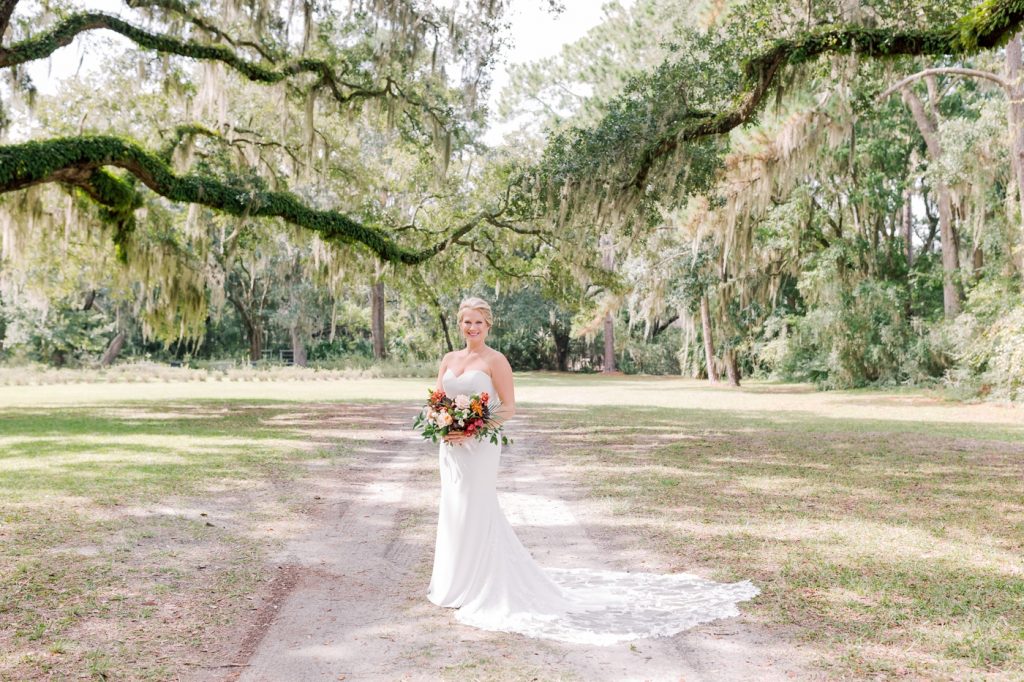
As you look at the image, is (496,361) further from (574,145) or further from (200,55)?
(200,55)

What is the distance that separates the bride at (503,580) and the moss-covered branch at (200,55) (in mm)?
10040

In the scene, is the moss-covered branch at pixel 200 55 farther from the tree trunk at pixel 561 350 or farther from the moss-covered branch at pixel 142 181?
the tree trunk at pixel 561 350

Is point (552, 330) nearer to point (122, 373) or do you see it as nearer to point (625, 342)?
point (625, 342)

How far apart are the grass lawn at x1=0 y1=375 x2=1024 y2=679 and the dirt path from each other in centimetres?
27

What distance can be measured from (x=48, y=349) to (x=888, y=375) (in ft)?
117

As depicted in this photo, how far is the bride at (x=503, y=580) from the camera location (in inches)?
159

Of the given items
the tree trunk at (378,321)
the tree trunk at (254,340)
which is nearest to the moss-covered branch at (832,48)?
the tree trunk at (378,321)

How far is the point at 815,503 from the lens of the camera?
23.6 feet

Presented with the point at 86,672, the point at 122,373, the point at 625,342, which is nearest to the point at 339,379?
the point at 122,373

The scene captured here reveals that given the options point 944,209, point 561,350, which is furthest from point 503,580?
point 561,350

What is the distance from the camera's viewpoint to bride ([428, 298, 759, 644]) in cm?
404

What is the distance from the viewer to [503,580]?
427 cm

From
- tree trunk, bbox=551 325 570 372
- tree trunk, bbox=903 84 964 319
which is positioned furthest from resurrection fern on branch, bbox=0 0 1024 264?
tree trunk, bbox=551 325 570 372

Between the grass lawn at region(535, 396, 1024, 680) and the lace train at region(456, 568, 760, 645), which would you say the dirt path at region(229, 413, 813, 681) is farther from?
the grass lawn at region(535, 396, 1024, 680)
